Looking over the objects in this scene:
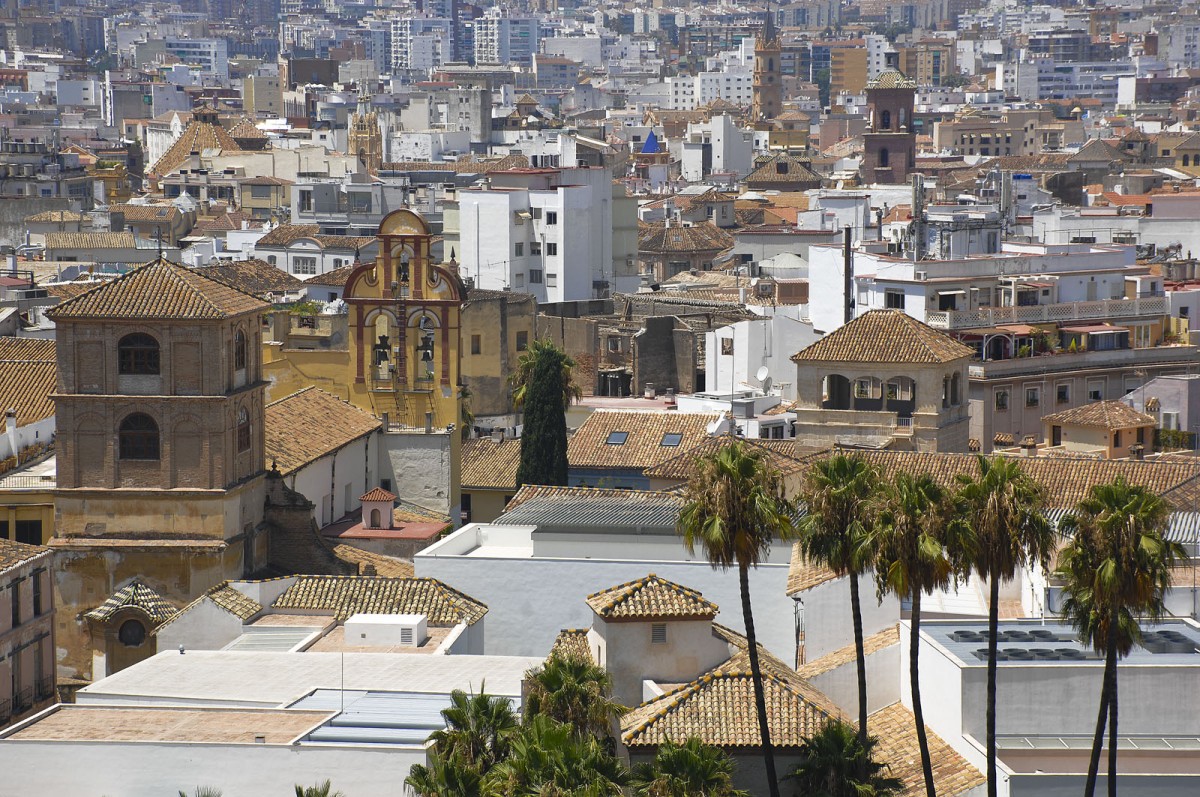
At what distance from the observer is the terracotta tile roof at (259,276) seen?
8100 centimetres

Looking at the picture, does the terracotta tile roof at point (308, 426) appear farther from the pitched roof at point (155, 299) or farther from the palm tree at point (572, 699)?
the palm tree at point (572, 699)

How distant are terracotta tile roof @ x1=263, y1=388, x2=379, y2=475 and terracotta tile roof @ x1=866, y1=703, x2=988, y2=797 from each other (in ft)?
48.5

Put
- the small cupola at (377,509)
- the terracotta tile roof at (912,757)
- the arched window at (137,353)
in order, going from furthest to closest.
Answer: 1. the small cupola at (377,509)
2. the arched window at (137,353)
3. the terracotta tile roof at (912,757)

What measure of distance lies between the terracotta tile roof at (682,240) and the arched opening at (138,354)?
230 feet

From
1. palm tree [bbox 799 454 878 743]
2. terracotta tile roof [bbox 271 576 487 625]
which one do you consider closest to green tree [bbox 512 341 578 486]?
terracotta tile roof [bbox 271 576 487 625]

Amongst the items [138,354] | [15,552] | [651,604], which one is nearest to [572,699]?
[651,604]

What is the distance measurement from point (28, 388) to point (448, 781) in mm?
24986

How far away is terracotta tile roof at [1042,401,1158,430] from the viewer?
55469 mm

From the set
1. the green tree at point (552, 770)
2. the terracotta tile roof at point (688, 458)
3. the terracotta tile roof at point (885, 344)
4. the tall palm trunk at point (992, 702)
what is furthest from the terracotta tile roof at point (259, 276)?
Result: the green tree at point (552, 770)

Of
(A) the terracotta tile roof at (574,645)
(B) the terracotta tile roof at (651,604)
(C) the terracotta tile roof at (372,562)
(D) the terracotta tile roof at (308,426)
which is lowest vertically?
(C) the terracotta tile roof at (372,562)

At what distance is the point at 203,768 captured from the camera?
29.8m

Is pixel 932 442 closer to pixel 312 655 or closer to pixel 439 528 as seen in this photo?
pixel 439 528

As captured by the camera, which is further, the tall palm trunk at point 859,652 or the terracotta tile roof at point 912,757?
the terracotta tile roof at point 912,757

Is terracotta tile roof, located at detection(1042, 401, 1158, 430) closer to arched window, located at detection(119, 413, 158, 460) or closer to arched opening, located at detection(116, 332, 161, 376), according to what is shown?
arched window, located at detection(119, 413, 158, 460)
